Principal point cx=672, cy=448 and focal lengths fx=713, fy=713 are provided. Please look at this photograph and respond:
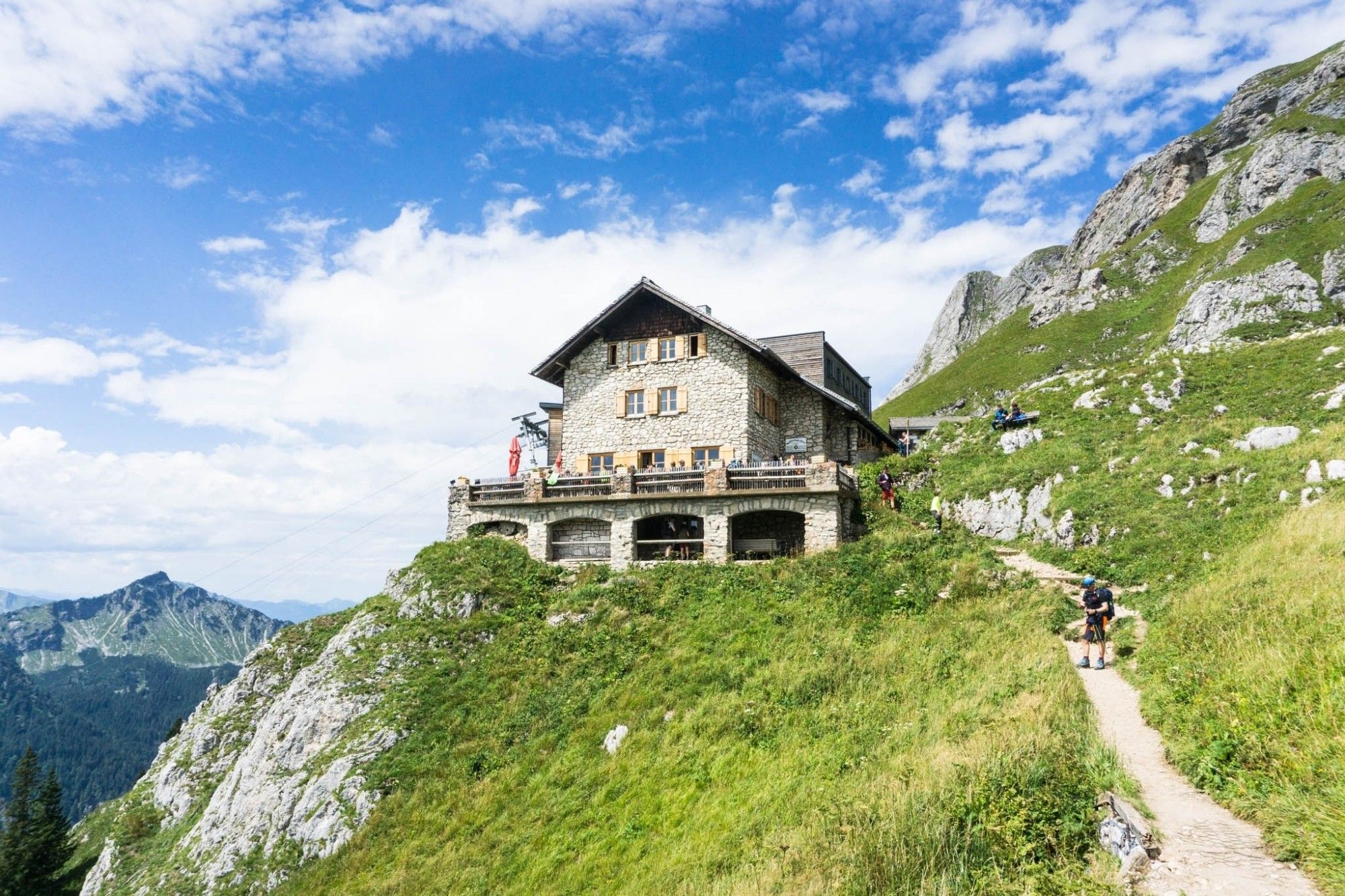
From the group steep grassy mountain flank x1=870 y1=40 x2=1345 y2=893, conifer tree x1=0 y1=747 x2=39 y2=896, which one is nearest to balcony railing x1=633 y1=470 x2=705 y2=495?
steep grassy mountain flank x1=870 y1=40 x2=1345 y2=893

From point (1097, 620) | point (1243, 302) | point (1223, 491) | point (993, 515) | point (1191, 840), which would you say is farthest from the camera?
point (1243, 302)

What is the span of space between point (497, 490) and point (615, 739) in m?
14.8

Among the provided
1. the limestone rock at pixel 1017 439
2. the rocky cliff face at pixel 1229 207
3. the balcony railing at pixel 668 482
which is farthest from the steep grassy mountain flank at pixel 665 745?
the rocky cliff face at pixel 1229 207

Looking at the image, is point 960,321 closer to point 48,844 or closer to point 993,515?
point 993,515

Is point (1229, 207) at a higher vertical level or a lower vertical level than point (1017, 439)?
higher

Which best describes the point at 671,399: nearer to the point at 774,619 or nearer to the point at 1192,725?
the point at 774,619

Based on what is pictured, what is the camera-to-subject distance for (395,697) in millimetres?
22203

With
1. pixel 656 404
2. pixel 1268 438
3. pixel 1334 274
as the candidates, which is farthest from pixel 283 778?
pixel 1334 274

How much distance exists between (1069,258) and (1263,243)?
6677 centimetres

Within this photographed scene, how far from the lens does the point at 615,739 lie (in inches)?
712

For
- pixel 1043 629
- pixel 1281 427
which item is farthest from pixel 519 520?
pixel 1281 427

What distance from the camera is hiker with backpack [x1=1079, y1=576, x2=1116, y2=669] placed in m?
15.5

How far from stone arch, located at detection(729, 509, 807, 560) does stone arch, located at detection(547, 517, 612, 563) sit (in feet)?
17.5

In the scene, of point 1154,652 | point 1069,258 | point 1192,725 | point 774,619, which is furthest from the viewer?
point 1069,258
